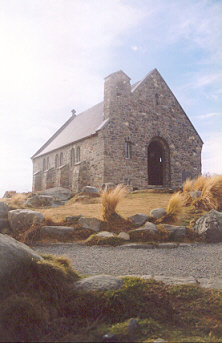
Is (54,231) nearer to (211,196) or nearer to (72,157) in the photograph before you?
(211,196)

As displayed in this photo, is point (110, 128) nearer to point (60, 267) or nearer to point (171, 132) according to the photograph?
point (171, 132)

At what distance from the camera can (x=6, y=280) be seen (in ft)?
10.6

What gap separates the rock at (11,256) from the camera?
3.27 meters

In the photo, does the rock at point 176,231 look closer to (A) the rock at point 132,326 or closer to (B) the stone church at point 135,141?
(A) the rock at point 132,326

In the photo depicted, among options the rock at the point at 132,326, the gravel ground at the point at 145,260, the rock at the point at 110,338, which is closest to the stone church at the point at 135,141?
the gravel ground at the point at 145,260

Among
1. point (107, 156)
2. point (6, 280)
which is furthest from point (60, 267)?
point (107, 156)

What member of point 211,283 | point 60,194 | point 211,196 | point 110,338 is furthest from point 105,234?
point 60,194

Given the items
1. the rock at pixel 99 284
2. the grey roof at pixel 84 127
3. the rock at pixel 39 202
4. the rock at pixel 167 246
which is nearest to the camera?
the rock at pixel 99 284

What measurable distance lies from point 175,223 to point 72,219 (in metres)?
3.40

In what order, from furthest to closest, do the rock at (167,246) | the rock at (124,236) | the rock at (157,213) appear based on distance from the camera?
the rock at (157,213), the rock at (124,236), the rock at (167,246)

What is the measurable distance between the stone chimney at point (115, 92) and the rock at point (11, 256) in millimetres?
15529

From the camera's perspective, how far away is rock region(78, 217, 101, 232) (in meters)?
8.20

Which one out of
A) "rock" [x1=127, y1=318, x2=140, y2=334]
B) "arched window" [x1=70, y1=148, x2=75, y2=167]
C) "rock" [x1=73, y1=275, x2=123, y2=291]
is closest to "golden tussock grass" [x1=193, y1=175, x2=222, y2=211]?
"rock" [x1=73, y1=275, x2=123, y2=291]

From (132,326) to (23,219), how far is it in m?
6.04
